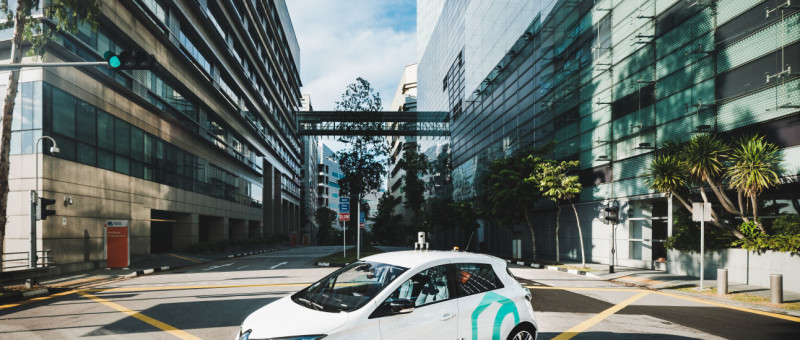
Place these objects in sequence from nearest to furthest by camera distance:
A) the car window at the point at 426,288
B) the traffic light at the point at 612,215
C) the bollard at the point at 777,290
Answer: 1. the car window at the point at 426,288
2. the bollard at the point at 777,290
3. the traffic light at the point at 612,215

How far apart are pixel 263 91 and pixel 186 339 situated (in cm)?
5089

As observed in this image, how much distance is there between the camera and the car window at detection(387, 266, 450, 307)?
482 centimetres

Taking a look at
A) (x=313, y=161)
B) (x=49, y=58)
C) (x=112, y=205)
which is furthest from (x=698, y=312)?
(x=313, y=161)

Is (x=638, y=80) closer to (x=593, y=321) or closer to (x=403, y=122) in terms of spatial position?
(x=593, y=321)

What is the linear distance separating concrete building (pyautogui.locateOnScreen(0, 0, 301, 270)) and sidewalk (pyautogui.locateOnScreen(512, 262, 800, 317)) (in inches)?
819

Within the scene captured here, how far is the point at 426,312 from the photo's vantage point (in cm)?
473

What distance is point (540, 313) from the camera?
360 inches

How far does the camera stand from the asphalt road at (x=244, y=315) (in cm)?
760

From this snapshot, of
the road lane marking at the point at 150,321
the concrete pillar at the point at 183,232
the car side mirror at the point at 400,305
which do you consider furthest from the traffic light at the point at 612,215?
the concrete pillar at the point at 183,232

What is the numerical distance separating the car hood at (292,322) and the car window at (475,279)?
143cm

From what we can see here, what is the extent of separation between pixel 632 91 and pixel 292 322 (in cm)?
2064

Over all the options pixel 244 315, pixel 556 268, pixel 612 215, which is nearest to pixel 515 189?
pixel 556 268

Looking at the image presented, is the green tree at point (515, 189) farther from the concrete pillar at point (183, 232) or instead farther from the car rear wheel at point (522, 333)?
the concrete pillar at point (183, 232)

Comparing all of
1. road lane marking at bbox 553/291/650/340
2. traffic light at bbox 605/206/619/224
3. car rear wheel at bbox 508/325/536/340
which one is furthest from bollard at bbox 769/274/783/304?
car rear wheel at bbox 508/325/536/340
